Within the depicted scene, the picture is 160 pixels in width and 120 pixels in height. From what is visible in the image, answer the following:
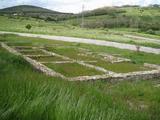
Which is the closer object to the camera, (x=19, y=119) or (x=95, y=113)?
(x=19, y=119)

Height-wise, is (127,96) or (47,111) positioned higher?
(47,111)

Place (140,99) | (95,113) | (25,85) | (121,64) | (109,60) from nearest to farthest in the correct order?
(95,113)
(25,85)
(140,99)
(121,64)
(109,60)

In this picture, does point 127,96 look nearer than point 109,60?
Yes

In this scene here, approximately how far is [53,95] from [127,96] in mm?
8501

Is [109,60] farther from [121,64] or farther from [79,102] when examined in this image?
[79,102]

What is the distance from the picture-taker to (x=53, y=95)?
3.53m

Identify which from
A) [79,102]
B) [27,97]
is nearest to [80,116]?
[79,102]

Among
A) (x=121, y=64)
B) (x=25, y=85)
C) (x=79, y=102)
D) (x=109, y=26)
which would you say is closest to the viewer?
(x=79, y=102)

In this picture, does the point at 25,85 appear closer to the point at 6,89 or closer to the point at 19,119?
the point at 6,89

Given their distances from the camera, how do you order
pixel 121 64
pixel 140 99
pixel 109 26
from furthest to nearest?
pixel 109 26 → pixel 121 64 → pixel 140 99

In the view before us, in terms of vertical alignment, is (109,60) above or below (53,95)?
below

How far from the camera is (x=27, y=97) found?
10.9 ft

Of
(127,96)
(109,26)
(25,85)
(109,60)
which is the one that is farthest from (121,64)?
(109,26)

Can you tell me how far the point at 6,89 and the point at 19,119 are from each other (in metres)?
0.70
